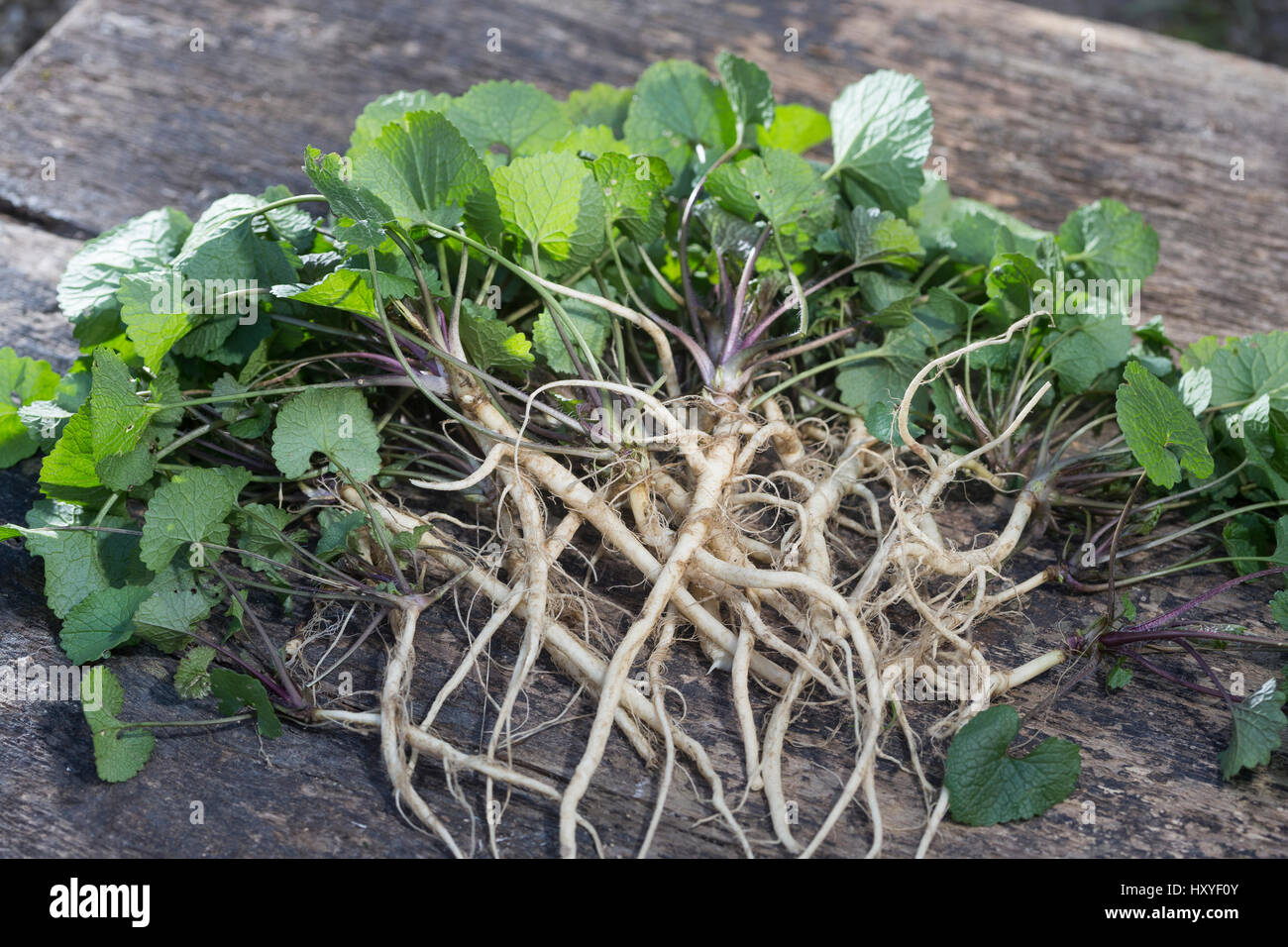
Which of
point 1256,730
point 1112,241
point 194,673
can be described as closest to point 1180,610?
point 1256,730

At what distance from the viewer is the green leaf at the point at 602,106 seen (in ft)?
5.49

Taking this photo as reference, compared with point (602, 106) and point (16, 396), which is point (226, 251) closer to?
point (16, 396)

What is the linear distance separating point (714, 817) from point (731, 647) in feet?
0.71

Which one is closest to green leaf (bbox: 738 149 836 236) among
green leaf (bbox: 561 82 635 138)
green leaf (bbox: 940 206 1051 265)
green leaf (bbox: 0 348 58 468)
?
green leaf (bbox: 940 206 1051 265)

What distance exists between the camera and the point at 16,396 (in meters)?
1.40

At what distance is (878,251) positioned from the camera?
57.2 inches

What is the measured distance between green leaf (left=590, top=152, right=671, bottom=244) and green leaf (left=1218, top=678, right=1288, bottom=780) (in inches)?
37.6

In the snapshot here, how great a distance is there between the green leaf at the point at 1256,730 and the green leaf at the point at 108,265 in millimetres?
1509

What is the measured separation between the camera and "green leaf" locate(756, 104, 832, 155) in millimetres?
1587

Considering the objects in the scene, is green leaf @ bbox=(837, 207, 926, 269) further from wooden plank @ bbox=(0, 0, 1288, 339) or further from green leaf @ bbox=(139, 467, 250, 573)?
green leaf @ bbox=(139, 467, 250, 573)

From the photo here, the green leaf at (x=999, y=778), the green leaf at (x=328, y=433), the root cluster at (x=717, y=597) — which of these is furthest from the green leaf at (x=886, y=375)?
the green leaf at (x=328, y=433)
